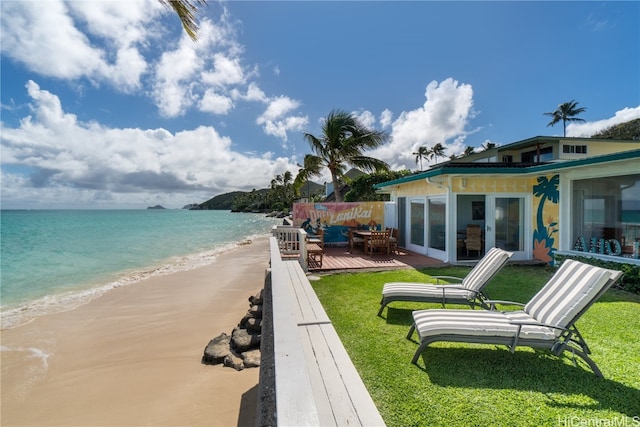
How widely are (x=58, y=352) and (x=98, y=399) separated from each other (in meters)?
2.65

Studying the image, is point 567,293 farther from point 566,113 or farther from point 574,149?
point 566,113

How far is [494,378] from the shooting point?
3.09 m

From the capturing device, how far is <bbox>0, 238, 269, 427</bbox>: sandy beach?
3986 millimetres

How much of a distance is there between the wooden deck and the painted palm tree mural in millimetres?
3008

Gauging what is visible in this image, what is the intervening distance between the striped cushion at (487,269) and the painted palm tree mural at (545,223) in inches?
203

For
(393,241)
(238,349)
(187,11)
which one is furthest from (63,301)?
(393,241)

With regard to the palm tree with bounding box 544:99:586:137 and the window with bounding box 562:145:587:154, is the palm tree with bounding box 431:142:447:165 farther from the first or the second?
the window with bounding box 562:145:587:154

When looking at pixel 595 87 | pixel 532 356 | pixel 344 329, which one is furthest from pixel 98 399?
pixel 595 87

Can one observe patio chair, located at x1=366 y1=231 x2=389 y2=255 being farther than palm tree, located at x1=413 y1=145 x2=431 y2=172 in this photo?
No

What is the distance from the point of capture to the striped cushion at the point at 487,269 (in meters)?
4.71

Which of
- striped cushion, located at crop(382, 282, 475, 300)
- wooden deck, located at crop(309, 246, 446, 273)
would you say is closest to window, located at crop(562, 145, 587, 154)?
wooden deck, located at crop(309, 246, 446, 273)

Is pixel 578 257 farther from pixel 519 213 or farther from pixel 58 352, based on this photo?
pixel 58 352

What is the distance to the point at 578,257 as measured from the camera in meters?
7.67

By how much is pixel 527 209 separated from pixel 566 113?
4190 centimetres
